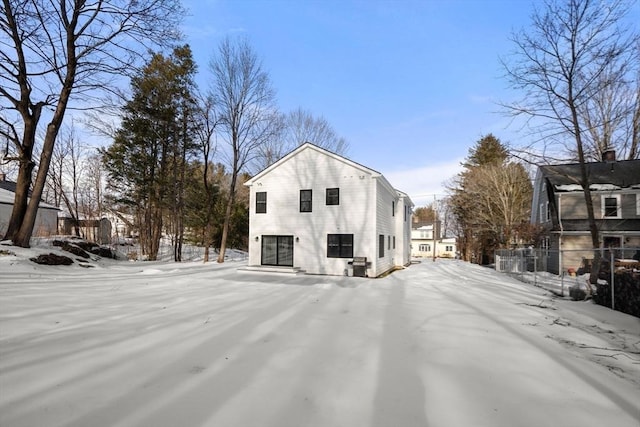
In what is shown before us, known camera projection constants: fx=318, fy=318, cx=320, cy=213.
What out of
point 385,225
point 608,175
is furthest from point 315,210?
point 608,175

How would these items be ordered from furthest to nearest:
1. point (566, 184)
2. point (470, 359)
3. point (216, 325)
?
1. point (566, 184)
2. point (216, 325)
3. point (470, 359)

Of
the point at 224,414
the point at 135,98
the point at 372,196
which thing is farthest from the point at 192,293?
the point at 135,98

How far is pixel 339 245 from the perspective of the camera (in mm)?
14820

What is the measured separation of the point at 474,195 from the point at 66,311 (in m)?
32.4

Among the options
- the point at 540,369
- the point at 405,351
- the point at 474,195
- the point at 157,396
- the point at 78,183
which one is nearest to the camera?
the point at 157,396

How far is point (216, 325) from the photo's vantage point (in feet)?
18.0

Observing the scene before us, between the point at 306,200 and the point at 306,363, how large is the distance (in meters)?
11.9

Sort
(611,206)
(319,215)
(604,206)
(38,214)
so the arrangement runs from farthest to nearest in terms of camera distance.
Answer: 1. (38,214)
2. (604,206)
3. (611,206)
4. (319,215)

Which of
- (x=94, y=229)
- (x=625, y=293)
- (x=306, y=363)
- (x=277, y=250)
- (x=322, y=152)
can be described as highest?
(x=322, y=152)

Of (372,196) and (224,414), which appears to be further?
(372,196)

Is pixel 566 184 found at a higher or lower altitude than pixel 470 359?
higher

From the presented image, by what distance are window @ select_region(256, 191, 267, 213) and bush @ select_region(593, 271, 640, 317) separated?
43.6 ft

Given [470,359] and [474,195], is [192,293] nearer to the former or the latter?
[470,359]

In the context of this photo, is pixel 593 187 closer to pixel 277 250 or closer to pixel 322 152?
pixel 322 152
